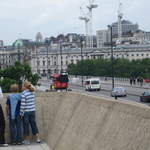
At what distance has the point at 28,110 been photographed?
11.1 m

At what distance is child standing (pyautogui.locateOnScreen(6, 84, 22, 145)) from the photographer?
1119 centimetres

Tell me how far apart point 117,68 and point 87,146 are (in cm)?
10741

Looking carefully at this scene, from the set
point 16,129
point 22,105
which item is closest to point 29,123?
point 16,129

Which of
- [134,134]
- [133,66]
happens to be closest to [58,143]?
[134,134]

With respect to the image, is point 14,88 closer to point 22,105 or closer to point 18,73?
point 22,105

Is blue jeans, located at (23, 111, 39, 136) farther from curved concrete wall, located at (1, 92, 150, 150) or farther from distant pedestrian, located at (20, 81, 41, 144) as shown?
curved concrete wall, located at (1, 92, 150, 150)

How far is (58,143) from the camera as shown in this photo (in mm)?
11023

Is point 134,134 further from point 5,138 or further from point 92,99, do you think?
point 5,138

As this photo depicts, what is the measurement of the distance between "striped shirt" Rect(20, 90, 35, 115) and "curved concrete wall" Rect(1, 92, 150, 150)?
0.79 metres

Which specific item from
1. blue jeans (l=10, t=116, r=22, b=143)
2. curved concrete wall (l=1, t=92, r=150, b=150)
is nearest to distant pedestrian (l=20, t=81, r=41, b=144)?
blue jeans (l=10, t=116, r=22, b=143)

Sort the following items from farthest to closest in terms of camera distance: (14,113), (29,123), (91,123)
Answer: (29,123) < (14,113) < (91,123)

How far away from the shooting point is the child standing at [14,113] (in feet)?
36.7

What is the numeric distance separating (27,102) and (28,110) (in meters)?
0.19

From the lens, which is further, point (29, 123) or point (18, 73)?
point (18, 73)
